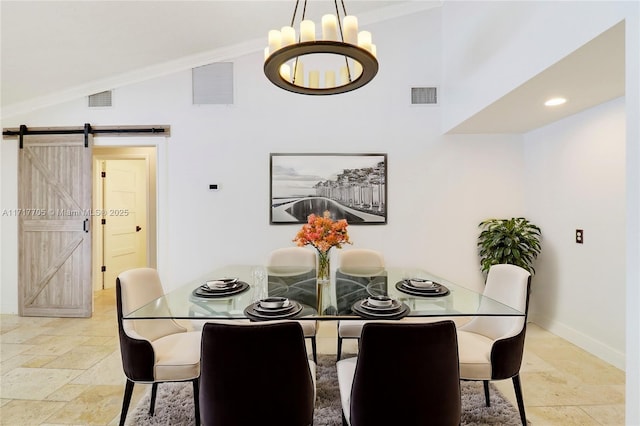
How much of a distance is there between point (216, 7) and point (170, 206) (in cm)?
216

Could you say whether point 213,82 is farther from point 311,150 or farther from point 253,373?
point 253,373

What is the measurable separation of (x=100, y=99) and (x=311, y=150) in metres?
2.55

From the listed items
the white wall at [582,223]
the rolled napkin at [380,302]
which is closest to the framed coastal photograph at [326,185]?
the white wall at [582,223]

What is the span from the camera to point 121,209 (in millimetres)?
5148

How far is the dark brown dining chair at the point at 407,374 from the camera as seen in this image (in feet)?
3.82

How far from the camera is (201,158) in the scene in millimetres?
3725

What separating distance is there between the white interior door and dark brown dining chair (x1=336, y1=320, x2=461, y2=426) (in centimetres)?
471

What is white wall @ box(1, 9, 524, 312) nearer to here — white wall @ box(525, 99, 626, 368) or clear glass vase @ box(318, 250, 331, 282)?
white wall @ box(525, 99, 626, 368)

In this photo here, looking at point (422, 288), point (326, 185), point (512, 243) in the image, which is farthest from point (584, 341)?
point (326, 185)

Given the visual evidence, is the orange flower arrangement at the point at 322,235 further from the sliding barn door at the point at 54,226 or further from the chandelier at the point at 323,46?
the sliding barn door at the point at 54,226

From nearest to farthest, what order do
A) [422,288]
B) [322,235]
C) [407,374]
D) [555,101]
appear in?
[407,374] → [422,288] → [322,235] → [555,101]

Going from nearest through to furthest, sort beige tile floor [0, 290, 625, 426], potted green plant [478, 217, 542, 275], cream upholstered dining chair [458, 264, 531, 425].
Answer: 1. cream upholstered dining chair [458, 264, 531, 425]
2. beige tile floor [0, 290, 625, 426]
3. potted green plant [478, 217, 542, 275]

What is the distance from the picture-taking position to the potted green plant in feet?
11.0

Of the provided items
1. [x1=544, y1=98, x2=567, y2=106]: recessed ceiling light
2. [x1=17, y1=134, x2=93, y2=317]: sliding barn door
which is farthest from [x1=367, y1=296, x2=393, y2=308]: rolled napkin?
[x1=17, y1=134, x2=93, y2=317]: sliding barn door
